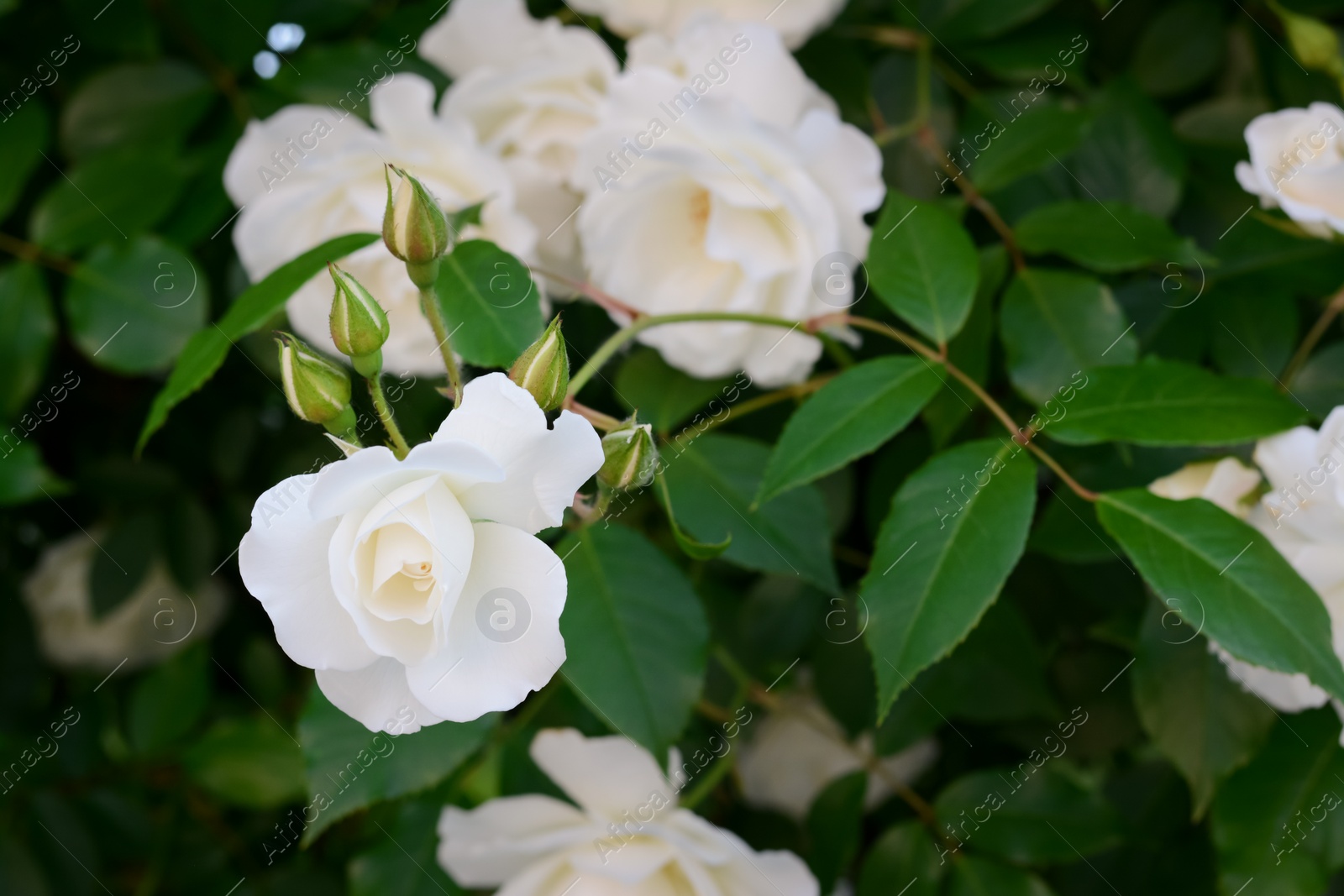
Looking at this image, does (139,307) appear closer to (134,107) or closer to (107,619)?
(134,107)

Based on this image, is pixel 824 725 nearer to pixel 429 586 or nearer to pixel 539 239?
pixel 539 239

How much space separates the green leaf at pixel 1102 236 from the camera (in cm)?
82

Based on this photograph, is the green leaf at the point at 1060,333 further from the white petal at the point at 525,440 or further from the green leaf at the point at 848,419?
the white petal at the point at 525,440

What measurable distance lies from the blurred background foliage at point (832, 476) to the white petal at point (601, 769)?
0.06 m

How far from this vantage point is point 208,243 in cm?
116

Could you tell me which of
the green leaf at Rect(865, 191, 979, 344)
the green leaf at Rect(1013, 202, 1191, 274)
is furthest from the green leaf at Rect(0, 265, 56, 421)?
the green leaf at Rect(1013, 202, 1191, 274)

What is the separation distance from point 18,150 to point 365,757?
0.75 m

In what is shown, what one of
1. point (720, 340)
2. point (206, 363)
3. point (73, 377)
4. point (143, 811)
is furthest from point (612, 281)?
point (143, 811)

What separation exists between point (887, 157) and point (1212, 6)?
38 cm

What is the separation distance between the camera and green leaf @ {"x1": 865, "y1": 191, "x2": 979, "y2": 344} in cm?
76

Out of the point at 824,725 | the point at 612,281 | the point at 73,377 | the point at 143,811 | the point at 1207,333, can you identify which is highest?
the point at 612,281

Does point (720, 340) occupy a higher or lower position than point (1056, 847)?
higher

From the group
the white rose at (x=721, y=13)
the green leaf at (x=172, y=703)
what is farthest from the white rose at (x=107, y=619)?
the white rose at (x=721, y=13)

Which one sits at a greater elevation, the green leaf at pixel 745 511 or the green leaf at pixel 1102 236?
the green leaf at pixel 1102 236
